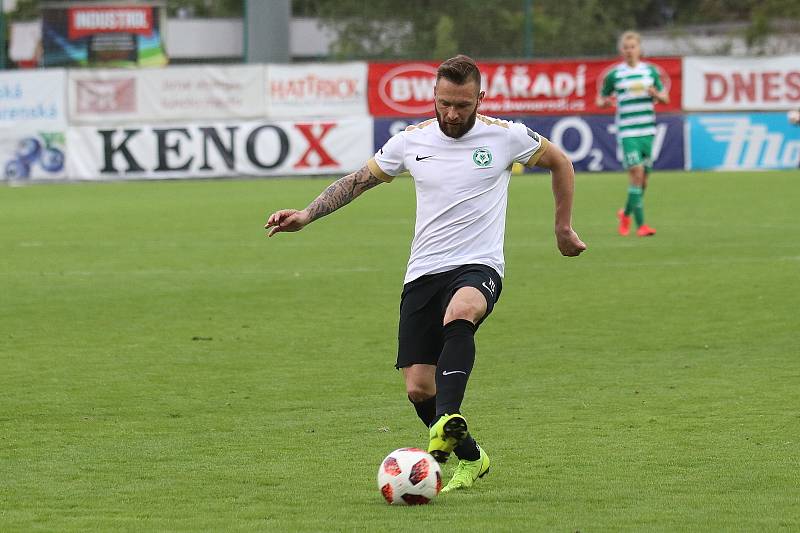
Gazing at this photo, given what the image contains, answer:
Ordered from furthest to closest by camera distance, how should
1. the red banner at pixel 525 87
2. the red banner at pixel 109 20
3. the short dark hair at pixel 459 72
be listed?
1. the red banner at pixel 109 20
2. the red banner at pixel 525 87
3. the short dark hair at pixel 459 72

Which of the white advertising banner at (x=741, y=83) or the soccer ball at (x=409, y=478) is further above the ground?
the soccer ball at (x=409, y=478)

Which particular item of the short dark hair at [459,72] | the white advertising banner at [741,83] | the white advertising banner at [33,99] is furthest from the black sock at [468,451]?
the white advertising banner at [741,83]

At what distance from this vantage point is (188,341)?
11164mm

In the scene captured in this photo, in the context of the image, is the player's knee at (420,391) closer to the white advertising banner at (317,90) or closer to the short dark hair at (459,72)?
the short dark hair at (459,72)

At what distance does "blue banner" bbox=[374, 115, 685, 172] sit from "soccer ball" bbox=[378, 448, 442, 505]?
25.2 meters

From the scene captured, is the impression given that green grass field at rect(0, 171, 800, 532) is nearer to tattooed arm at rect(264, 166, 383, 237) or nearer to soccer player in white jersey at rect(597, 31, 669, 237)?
soccer player in white jersey at rect(597, 31, 669, 237)

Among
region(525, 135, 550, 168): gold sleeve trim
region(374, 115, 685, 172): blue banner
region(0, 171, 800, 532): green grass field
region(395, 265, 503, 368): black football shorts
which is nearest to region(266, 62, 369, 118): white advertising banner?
region(374, 115, 685, 172): blue banner

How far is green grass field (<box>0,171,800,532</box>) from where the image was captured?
6.02 meters

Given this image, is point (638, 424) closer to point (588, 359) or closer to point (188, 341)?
point (588, 359)

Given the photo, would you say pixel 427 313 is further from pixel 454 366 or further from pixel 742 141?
pixel 742 141

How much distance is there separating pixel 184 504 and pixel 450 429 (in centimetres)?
107

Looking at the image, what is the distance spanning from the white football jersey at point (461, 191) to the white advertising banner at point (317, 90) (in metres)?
24.5

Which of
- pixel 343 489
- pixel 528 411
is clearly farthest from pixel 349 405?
pixel 343 489

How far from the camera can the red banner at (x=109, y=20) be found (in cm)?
3659
